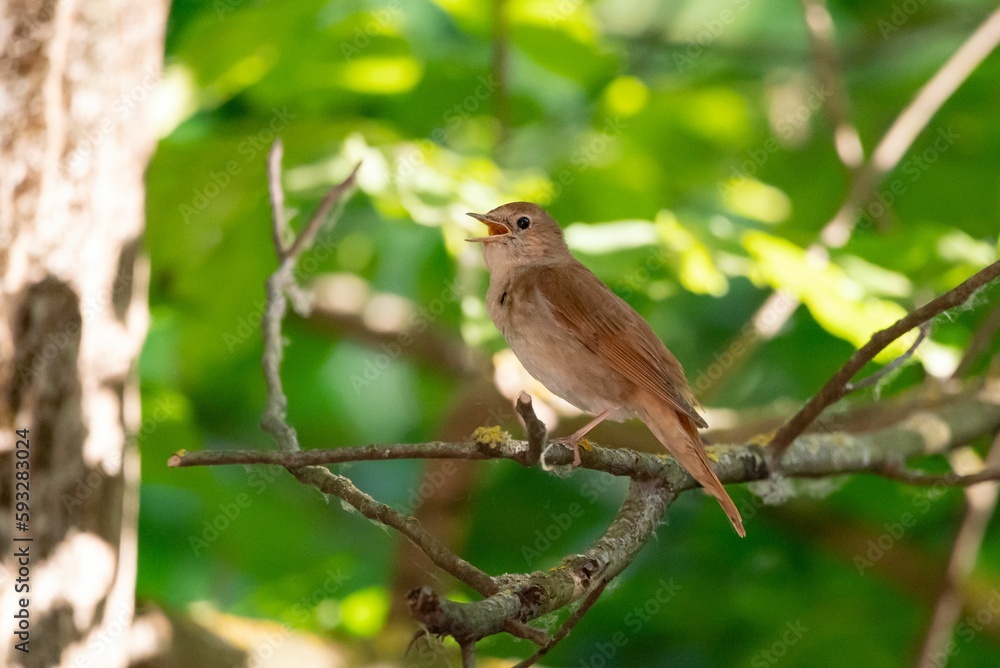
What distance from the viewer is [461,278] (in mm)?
4523

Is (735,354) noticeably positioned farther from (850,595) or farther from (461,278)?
(850,595)

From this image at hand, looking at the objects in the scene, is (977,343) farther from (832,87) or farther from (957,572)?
(832,87)

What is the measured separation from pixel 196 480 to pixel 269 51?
2.22 metres

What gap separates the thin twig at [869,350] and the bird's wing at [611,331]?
0.37 metres

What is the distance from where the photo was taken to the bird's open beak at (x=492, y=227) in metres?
4.16

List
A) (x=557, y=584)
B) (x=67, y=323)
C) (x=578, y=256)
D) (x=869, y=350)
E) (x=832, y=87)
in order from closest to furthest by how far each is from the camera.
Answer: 1. (x=557, y=584)
2. (x=869, y=350)
3. (x=67, y=323)
4. (x=578, y=256)
5. (x=832, y=87)

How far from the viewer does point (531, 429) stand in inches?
90.0

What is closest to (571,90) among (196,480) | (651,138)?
(651,138)

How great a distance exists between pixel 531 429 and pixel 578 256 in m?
2.10

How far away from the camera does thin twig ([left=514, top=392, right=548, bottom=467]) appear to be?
2.23m

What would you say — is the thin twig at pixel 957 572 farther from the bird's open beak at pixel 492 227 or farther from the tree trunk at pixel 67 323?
the tree trunk at pixel 67 323

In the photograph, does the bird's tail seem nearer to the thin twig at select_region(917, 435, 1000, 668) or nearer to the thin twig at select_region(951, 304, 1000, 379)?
the thin twig at select_region(951, 304, 1000, 379)

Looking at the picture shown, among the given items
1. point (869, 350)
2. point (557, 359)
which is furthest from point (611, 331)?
point (869, 350)

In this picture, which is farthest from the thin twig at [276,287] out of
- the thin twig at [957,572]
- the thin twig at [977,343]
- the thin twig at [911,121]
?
the thin twig at [957,572]
